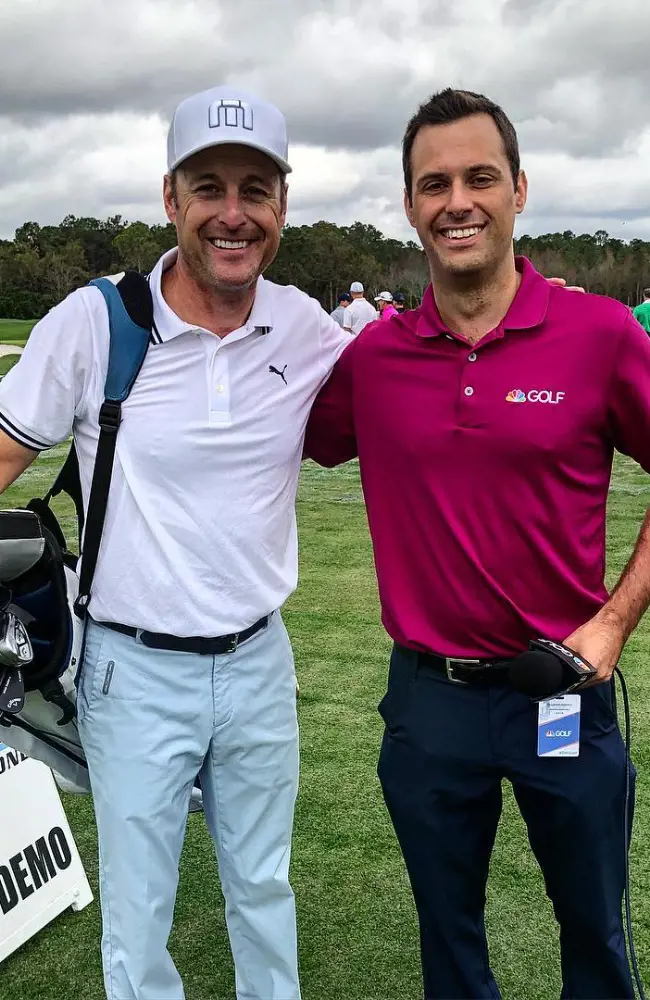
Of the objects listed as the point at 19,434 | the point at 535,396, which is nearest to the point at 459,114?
the point at 535,396

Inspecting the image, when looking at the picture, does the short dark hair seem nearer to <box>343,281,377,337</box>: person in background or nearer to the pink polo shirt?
the pink polo shirt

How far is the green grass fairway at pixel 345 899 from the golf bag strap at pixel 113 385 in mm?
1468

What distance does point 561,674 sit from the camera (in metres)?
2.05

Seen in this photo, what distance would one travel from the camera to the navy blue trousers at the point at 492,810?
2.24 meters

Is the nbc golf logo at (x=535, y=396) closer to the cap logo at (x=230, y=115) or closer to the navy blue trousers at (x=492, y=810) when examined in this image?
the navy blue trousers at (x=492, y=810)

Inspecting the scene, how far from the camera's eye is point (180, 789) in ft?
7.73

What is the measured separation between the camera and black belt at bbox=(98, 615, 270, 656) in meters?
2.29

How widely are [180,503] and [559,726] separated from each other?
1.02 metres

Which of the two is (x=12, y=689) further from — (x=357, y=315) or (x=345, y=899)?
(x=357, y=315)

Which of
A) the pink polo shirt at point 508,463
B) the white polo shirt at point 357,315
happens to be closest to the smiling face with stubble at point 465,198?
the pink polo shirt at point 508,463

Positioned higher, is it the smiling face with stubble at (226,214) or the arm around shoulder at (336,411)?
the smiling face with stubble at (226,214)

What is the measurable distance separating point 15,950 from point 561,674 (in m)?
2.10

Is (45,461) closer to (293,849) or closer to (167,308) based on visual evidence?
(293,849)

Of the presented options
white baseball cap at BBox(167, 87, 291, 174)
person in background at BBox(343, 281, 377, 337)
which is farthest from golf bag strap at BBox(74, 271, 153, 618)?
person in background at BBox(343, 281, 377, 337)
